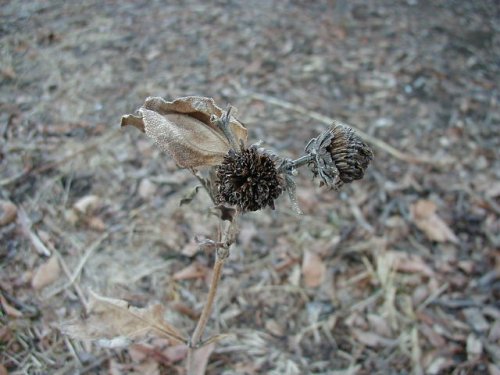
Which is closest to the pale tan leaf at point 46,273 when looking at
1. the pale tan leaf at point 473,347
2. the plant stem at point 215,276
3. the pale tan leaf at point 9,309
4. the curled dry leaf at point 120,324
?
the pale tan leaf at point 9,309

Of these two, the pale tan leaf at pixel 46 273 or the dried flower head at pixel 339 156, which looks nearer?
the dried flower head at pixel 339 156

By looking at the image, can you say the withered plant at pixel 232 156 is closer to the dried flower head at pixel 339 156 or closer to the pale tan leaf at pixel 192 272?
the dried flower head at pixel 339 156

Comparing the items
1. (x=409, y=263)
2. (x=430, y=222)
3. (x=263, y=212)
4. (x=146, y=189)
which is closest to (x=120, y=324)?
(x=146, y=189)

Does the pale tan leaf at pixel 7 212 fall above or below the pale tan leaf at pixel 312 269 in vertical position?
above

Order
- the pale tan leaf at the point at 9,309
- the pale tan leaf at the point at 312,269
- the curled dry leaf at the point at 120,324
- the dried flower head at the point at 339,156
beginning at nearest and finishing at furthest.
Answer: the dried flower head at the point at 339,156 → the curled dry leaf at the point at 120,324 → the pale tan leaf at the point at 9,309 → the pale tan leaf at the point at 312,269

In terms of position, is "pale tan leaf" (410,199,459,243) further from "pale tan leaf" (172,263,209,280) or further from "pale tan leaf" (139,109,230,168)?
"pale tan leaf" (139,109,230,168)

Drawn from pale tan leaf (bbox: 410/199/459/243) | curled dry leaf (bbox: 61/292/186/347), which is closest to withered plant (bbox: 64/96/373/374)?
curled dry leaf (bbox: 61/292/186/347)

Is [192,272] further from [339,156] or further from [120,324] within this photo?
[339,156]

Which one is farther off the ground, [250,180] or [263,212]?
[250,180]

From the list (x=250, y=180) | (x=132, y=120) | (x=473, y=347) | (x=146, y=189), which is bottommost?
(x=473, y=347)
